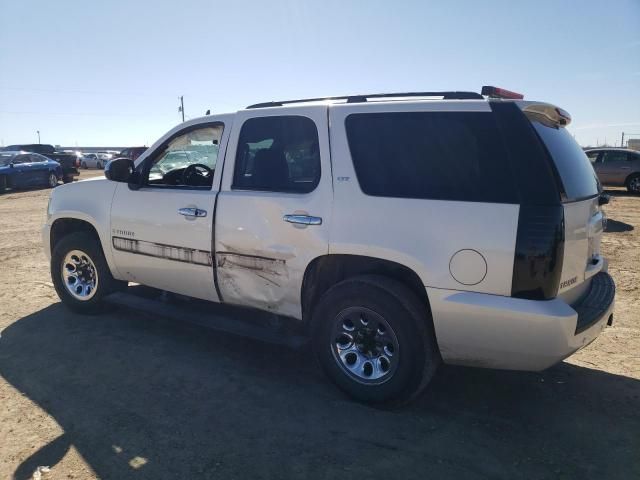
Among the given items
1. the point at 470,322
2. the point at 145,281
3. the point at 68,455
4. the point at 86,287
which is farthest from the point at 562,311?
the point at 86,287

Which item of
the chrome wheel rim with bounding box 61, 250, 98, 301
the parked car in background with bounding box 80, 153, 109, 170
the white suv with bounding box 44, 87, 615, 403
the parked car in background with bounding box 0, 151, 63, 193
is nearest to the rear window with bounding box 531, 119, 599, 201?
the white suv with bounding box 44, 87, 615, 403

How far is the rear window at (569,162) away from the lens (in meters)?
2.86

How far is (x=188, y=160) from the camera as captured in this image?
4746mm

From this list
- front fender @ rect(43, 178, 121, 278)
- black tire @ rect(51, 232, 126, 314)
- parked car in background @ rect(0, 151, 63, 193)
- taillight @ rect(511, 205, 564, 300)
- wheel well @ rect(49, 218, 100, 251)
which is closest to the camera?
taillight @ rect(511, 205, 564, 300)

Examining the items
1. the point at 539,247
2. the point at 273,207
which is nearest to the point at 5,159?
the point at 273,207

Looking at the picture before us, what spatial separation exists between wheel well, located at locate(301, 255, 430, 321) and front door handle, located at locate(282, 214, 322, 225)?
9.8 inches

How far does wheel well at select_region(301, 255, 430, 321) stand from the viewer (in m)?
3.14

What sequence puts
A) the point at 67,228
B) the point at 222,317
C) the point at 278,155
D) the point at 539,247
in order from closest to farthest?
1. the point at 539,247
2. the point at 278,155
3. the point at 222,317
4. the point at 67,228

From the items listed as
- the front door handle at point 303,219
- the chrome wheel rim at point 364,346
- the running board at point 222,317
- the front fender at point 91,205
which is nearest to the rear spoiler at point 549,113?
the front door handle at point 303,219

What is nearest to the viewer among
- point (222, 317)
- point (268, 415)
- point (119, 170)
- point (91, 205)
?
point (268, 415)

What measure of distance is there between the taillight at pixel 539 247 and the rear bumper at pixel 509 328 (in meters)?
0.13

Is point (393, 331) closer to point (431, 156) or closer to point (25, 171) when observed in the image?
point (431, 156)

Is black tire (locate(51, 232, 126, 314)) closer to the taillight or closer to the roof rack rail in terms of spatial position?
the roof rack rail

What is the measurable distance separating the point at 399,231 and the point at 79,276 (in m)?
3.55
